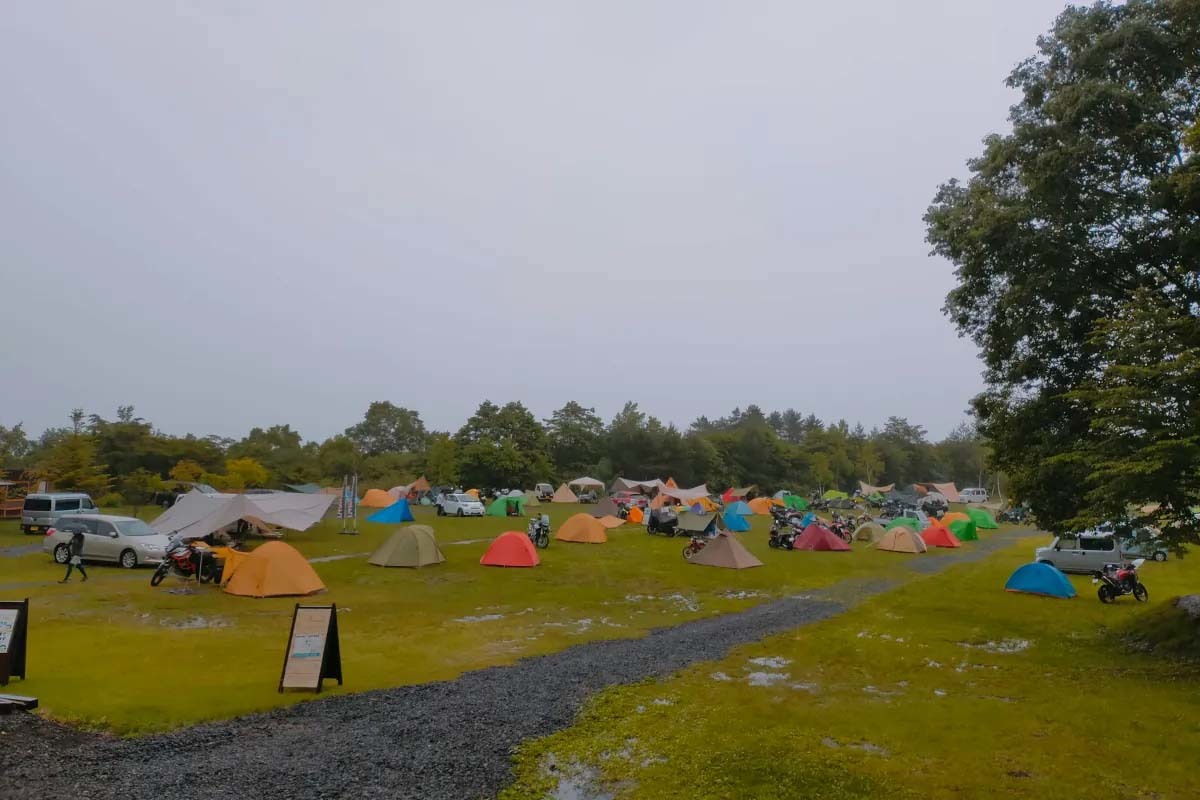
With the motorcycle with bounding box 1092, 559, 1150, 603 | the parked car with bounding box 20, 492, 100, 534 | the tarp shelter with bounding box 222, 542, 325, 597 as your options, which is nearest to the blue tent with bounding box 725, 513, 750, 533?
the motorcycle with bounding box 1092, 559, 1150, 603

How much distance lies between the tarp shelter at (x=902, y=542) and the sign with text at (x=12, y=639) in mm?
29735

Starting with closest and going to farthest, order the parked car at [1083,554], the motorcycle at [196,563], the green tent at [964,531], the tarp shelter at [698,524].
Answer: the motorcycle at [196,563]
the parked car at [1083,554]
the tarp shelter at [698,524]
the green tent at [964,531]

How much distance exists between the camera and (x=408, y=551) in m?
21.8

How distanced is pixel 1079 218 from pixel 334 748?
49.1ft

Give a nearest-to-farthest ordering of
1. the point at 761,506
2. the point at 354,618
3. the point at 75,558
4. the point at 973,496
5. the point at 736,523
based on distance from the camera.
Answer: the point at 354,618 → the point at 75,558 → the point at 736,523 → the point at 761,506 → the point at 973,496

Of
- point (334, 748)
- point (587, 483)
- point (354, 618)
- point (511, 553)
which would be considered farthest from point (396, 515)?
point (334, 748)

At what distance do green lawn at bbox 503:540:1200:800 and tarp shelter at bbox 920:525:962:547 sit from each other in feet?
66.8

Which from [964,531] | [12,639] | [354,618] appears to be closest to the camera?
[12,639]

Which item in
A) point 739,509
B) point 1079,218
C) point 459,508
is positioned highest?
point 1079,218

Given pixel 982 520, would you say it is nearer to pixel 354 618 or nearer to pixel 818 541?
pixel 818 541

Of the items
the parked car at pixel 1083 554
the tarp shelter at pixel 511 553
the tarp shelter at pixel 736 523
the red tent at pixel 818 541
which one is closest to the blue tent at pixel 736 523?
the tarp shelter at pixel 736 523

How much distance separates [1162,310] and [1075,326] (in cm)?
354

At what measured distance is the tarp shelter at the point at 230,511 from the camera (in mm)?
22375

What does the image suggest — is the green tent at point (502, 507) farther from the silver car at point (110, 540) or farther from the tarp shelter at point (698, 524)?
the silver car at point (110, 540)
